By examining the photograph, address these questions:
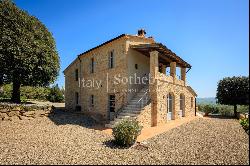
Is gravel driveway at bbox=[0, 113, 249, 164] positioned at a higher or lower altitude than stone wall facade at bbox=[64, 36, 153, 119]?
lower

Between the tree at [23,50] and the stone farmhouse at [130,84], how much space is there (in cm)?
377

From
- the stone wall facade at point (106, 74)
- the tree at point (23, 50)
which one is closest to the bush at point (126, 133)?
the stone wall facade at point (106, 74)

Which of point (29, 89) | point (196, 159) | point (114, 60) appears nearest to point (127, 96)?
point (114, 60)

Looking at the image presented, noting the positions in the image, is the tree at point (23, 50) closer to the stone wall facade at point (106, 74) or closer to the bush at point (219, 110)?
the stone wall facade at point (106, 74)

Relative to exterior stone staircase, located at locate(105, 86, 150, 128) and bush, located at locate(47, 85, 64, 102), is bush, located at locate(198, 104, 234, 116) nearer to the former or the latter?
exterior stone staircase, located at locate(105, 86, 150, 128)

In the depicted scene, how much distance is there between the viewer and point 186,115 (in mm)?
21625

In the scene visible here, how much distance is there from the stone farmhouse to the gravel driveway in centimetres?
307

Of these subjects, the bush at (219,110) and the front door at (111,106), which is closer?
the front door at (111,106)

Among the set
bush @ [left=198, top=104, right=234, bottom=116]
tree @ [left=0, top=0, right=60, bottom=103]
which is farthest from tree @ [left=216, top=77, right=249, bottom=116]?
tree @ [left=0, top=0, right=60, bottom=103]

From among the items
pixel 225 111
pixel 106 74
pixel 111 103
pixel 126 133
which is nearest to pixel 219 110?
pixel 225 111

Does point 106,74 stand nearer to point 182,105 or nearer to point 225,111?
point 182,105

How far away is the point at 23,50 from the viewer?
727 inches

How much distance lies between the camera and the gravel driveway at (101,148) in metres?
A: 7.89

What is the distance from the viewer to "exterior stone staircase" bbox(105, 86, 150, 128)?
14511mm
